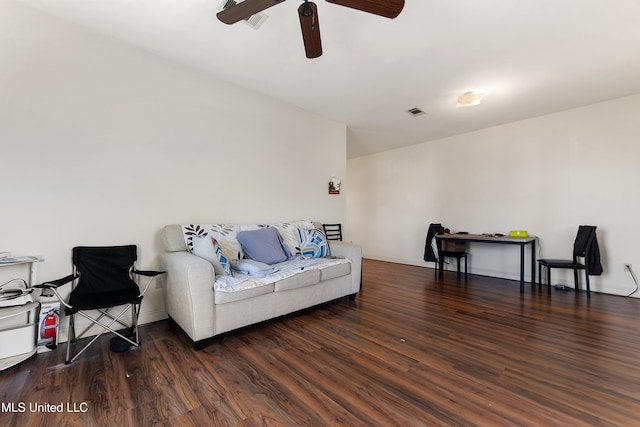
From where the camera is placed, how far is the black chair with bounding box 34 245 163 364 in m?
1.97

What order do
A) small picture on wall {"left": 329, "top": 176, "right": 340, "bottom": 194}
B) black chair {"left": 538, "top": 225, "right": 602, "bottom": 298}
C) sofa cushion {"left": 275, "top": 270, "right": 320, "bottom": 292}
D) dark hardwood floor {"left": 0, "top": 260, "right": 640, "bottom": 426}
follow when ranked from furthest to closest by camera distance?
small picture on wall {"left": 329, "top": 176, "right": 340, "bottom": 194} < black chair {"left": 538, "top": 225, "right": 602, "bottom": 298} < sofa cushion {"left": 275, "top": 270, "right": 320, "bottom": 292} < dark hardwood floor {"left": 0, "top": 260, "right": 640, "bottom": 426}

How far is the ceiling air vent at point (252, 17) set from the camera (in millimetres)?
1944

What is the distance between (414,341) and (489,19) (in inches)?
101

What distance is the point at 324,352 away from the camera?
2.00 m

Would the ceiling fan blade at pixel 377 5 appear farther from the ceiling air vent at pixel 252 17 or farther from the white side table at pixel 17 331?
the white side table at pixel 17 331

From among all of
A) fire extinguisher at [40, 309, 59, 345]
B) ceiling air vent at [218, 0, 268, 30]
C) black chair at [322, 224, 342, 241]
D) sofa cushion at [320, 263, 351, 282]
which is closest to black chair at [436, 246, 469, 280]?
black chair at [322, 224, 342, 241]

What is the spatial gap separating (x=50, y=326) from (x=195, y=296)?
1102 mm

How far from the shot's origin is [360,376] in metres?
1.70

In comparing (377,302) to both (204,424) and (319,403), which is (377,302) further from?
(204,424)

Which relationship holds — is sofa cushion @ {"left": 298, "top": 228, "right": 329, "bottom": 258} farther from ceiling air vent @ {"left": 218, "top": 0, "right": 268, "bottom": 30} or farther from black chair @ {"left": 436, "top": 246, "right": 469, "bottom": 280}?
black chair @ {"left": 436, "top": 246, "right": 469, "bottom": 280}

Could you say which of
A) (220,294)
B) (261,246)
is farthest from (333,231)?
(220,294)

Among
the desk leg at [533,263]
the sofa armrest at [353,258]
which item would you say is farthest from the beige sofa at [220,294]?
the desk leg at [533,263]

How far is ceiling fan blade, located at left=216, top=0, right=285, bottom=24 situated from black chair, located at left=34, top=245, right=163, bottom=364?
193cm

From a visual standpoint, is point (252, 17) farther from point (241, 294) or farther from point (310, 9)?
point (241, 294)
